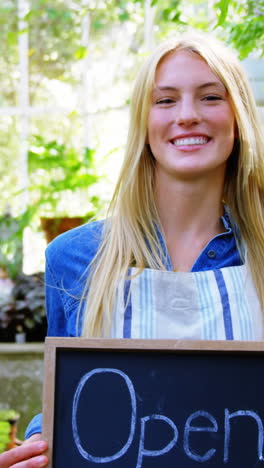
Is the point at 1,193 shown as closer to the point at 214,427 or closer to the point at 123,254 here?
the point at 123,254

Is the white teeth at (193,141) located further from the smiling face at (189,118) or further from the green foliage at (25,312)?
the green foliage at (25,312)

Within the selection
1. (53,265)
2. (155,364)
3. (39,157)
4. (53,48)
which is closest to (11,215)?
(39,157)

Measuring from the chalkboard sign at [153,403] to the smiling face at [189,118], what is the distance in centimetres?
44

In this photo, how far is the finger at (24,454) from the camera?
1.19 meters

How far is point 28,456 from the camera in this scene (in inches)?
47.3

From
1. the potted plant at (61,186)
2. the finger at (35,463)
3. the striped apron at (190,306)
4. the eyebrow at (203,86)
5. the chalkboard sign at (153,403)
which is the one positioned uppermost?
the potted plant at (61,186)

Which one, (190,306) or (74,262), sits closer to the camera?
(190,306)

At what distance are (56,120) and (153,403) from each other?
379 centimetres

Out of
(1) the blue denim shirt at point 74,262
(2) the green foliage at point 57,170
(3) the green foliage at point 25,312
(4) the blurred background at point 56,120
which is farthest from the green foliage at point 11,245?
(1) the blue denim shirt at point 74,262

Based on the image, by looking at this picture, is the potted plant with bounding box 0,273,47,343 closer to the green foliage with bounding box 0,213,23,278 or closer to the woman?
the green foliage with bounding box 0,213,23,278

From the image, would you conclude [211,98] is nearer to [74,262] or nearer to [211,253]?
[211,253]

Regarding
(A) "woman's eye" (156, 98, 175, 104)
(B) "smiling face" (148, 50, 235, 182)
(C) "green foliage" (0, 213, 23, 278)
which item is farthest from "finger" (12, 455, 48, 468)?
(C) "green foliage" (0, 213, 23, 278)

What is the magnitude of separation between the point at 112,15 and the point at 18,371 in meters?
2.35

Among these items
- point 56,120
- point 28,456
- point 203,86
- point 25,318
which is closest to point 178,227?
point 203,86
